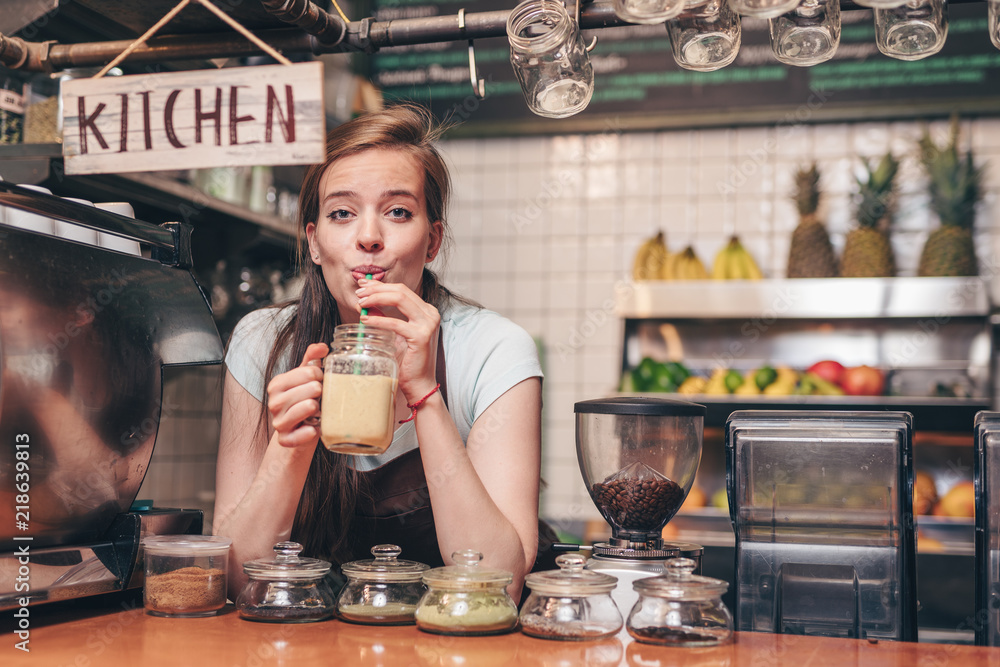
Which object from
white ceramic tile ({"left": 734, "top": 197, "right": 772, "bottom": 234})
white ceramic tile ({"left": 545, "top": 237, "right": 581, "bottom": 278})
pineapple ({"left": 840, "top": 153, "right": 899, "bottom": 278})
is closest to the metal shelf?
pineapple ({"left": 840, "top": 153, "right": 899, "bottom": 278})

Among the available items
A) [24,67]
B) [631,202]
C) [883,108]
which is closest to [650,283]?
[631,202]

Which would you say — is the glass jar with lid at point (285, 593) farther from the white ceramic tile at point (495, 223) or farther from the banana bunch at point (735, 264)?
the white ceramic tile at point (495, 223)

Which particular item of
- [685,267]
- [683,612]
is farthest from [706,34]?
[685,267]

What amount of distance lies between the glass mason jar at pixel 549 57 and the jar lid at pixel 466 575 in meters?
0.60

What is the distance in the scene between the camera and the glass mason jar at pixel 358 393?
0.96 m

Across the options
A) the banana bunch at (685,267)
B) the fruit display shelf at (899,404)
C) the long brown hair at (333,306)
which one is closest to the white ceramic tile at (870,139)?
the banana bunch at (685,267)

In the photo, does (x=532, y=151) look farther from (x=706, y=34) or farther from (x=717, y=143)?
(x=706, y=34)

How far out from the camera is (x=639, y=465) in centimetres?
127

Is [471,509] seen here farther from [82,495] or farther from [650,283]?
[650,283]

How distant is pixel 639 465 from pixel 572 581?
0.35 m

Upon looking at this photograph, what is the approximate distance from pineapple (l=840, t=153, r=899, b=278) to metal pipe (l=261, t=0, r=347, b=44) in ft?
7.58

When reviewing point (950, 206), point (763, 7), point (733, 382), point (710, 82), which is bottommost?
point (733, 382)

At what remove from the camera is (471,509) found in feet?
3.94

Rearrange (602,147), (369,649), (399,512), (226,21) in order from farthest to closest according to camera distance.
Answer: (602,147)
(399,512)
(226,21)
(369,649)
